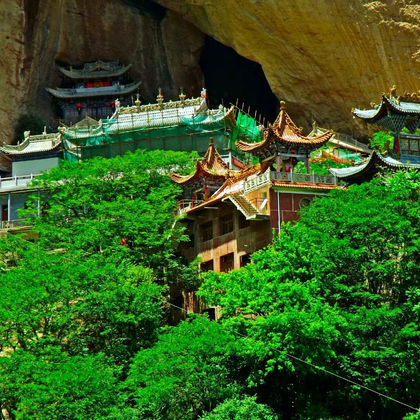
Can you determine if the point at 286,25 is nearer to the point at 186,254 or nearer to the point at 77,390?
the point at 186,254

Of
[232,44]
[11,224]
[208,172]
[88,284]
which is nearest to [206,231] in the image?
[208,172]

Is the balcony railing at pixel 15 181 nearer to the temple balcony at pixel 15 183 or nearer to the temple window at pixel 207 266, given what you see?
the temple balcony at pixel 15 183

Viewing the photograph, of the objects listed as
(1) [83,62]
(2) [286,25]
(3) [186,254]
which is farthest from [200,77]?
(3) [186,254]

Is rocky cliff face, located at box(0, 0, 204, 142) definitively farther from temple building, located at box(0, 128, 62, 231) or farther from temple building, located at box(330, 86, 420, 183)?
temple building, located at box(330, 86, 420, 183)

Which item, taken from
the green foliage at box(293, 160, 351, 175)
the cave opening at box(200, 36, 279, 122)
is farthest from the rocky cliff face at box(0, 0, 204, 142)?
the green foliage at box(293, 160, 351, 175)

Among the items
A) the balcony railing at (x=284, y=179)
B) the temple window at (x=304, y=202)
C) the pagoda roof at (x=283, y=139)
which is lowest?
the temple window at (x=304, y=202)

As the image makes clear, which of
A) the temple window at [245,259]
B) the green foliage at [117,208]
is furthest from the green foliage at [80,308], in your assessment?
the temple window at [245,259]
